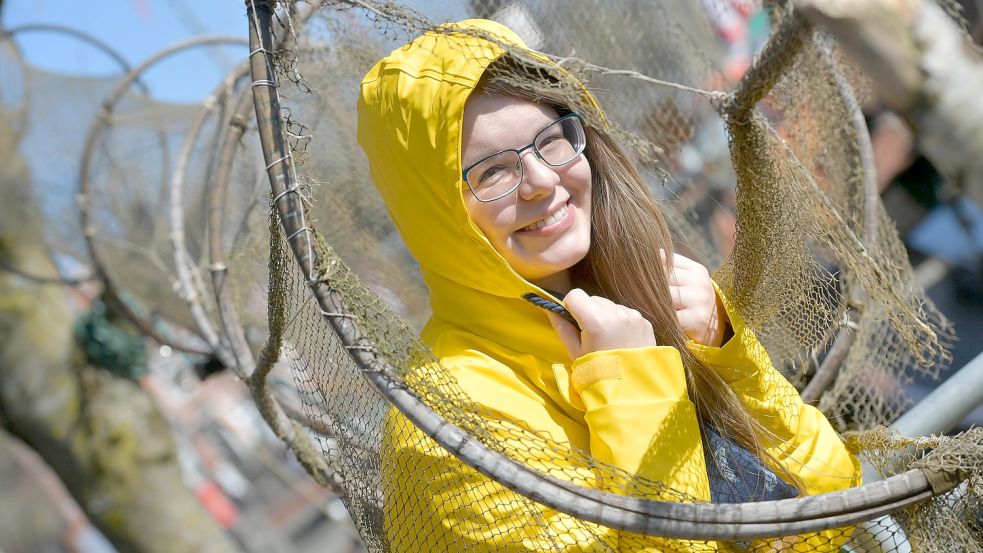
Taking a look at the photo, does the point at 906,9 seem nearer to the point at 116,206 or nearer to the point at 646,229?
the point at 646,229

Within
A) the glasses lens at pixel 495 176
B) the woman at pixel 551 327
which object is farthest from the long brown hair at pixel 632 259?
the glasses lens at pixel 495 176

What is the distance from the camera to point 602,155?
160 cm

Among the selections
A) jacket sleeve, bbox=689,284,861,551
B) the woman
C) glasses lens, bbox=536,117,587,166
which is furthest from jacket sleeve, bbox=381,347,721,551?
glasses lens, bbox=536,117,587,166

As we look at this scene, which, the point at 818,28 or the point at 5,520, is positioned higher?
Answer: the point at 818,28

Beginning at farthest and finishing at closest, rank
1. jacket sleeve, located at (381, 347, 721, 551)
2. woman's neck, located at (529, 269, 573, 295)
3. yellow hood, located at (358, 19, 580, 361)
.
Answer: woman's neck, located at (529, 269, 573, 295) < yellow hood, located at (358, 19, 580, 361) < jacket sleeve, located at (381, 347, 721, 551)

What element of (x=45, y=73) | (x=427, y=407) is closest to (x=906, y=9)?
(x=427, y=407)

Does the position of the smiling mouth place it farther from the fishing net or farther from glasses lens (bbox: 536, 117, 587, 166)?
the fishing net

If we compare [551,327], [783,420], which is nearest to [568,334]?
[551,327]

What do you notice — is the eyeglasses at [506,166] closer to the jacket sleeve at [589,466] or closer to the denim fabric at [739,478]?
the jacket sleeve at [589,466]

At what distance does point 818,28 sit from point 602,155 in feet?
1.29

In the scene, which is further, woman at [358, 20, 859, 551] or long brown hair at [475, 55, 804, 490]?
long brown hair at [475, 55, 804, 490]

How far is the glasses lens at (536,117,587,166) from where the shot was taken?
148 cm

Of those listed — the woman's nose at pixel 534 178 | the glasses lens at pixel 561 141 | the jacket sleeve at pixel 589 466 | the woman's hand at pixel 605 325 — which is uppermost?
the glasses lens at pixel 561 141

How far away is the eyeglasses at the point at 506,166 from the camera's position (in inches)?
56.6
